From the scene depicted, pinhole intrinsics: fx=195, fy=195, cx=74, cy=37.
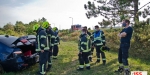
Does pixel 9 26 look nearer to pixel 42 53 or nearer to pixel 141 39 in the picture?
pixel 141 39

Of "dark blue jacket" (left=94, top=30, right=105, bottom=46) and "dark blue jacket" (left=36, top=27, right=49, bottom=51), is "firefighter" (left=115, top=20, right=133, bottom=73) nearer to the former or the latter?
"dark blue jacket" (left=94, top=30, right=105, bottom=46)

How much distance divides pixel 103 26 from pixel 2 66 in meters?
12.4

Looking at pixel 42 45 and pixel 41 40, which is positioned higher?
pixel 41 40

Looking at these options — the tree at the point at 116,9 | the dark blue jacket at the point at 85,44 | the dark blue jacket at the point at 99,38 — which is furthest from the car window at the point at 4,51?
the tree at the point at 116,9

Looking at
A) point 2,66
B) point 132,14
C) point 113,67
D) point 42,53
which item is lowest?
point 113,67

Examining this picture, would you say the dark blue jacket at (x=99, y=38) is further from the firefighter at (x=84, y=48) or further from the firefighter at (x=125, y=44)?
the firefighter at (x=125, y=44)

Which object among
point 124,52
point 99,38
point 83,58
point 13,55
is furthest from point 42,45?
point 99,38

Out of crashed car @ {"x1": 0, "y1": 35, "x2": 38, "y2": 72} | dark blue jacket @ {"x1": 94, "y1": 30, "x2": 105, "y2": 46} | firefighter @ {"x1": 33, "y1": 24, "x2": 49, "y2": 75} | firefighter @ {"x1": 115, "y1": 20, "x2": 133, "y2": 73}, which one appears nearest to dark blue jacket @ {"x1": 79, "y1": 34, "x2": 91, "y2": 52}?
dark blue jacket @ {"x1": 94, "y1": 30, "x2": 105, "y2": 46}

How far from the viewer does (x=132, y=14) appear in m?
16.7

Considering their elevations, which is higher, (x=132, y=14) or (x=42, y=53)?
(x=132, y=14)

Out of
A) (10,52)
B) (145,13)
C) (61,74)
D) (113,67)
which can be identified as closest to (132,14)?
(145,13)

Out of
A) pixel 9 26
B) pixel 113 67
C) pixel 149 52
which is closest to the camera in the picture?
pixel 113 67

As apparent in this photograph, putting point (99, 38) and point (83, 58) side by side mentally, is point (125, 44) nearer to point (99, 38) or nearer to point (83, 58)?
point (83, 58)

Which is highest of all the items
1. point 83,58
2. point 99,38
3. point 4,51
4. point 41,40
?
point 41,40
